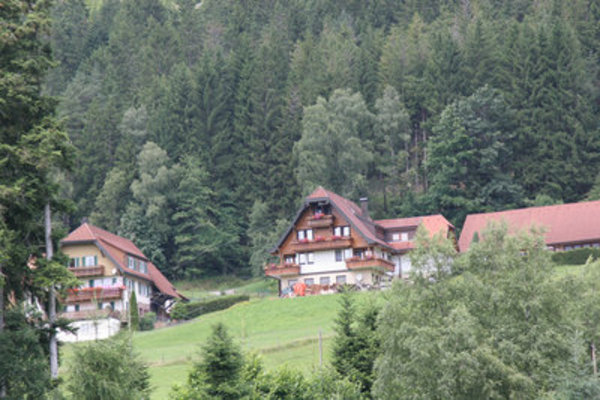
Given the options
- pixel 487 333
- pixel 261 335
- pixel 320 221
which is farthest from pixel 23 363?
pixel 320 221

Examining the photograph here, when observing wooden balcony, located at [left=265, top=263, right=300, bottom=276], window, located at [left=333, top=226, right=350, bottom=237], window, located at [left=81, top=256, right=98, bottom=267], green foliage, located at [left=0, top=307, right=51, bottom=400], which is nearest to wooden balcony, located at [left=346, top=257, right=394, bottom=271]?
window, located at [left=333, top=226, right=350, bottom=237]

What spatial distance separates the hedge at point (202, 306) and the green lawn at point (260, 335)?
3227mm

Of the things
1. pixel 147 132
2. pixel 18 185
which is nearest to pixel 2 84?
pixel 18 185

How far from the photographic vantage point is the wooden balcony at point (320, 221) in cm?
8756

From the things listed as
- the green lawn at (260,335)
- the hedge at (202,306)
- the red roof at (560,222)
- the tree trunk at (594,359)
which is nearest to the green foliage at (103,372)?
the green lawn at (260,335)

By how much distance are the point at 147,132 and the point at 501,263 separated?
3050 inches

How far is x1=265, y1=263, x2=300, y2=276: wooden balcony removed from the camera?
86562 mm

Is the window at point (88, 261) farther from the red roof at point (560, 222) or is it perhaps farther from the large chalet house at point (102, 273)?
the red roof at point (560, 222)

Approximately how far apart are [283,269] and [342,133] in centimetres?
2236

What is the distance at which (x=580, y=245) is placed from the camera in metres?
87.7

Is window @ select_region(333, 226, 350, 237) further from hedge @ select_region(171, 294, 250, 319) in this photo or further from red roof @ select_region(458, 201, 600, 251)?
red roof @ select_region(458, 201, 600, 251)

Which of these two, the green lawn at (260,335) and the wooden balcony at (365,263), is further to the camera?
the wooden balcony at (365,263)

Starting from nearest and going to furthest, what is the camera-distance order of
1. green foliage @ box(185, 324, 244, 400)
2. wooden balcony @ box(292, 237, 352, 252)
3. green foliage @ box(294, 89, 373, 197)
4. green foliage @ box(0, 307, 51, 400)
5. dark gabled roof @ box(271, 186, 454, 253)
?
green foliage @ box(0, 307, 51, 400), green foliage @ box(185, 324, 244, 400), wooden balcony @ box(292, 237, 352, 252), dark gabled roof @ box(271, 186, 454, 253), green foliage @ box(294, 89, 373, 197)

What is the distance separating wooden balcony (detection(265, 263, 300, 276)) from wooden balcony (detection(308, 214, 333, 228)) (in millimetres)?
3637
